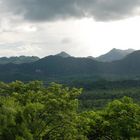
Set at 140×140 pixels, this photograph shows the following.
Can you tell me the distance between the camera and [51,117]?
53.8 meters

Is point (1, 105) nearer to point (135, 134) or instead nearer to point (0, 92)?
point (0, 92)

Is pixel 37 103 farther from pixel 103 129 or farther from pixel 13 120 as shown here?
pixel 103 129

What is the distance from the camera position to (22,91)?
57906 millimetres

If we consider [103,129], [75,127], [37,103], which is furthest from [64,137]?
[103,129]

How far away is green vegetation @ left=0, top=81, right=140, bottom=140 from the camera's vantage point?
50.0 meters

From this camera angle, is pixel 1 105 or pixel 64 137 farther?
pixel 64 137

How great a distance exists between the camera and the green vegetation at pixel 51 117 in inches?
1970

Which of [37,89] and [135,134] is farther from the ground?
[37,89]

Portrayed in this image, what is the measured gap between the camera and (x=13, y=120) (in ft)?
163

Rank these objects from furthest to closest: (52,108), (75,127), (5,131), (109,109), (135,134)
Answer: (109,109)
(135,134)
(75,127)
(52,108)
(5,131)

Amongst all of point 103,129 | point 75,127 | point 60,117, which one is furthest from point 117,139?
point 60,117

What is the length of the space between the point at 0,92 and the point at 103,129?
18.7 m

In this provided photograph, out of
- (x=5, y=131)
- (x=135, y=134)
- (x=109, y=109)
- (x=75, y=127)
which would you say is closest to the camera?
(x=5, y=131)

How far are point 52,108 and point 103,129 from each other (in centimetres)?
1496
